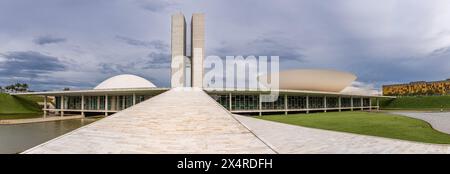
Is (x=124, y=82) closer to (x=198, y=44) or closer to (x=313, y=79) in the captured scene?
(x=198, y=44)

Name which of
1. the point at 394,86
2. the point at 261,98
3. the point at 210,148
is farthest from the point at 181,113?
the point at 394,86

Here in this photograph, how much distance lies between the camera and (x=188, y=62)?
34688mm

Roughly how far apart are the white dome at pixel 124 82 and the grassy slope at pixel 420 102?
4131 centimetres

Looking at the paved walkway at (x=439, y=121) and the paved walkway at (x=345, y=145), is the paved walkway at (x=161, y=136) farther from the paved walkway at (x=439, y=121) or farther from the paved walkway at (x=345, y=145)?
the paved walkway at (x=439, y=121)

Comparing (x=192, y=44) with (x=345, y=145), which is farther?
(x=192, y=44)

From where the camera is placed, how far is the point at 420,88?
72062 mm

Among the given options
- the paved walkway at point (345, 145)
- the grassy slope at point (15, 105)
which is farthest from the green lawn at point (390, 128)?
the grassy slope at point (15, 105)

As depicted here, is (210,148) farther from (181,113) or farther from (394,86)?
(394,86)

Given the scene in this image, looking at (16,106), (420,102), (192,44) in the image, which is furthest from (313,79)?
(16,106)

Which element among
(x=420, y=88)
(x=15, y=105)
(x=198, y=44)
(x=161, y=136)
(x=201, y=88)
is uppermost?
(x=198, y=44)

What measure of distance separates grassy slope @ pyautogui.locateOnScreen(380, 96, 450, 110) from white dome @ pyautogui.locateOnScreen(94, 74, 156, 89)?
41.3 m

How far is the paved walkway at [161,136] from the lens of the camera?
17.9 ft

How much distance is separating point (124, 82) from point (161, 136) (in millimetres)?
34304
